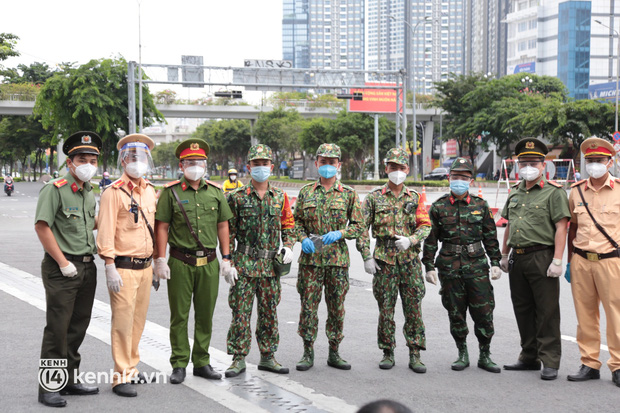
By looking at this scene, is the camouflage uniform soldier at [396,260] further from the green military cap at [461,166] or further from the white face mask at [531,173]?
the white face mask at [531,173]

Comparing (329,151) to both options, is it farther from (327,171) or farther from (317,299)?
(317,299)

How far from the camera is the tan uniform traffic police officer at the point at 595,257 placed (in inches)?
237

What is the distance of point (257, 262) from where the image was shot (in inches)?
245

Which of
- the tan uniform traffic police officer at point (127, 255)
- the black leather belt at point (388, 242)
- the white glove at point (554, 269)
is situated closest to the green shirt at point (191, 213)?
the tan uniform traffic police officer at point (127, 255)

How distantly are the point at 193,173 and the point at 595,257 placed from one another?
3.53 metres

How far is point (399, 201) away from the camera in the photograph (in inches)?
258

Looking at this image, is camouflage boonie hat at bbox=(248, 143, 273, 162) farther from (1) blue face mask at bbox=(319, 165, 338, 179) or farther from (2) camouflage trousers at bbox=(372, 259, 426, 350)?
(2) camouflage trousers at bbox=(372, 259, 426, 350)

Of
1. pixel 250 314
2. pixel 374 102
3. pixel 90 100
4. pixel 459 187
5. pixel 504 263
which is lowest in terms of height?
pixel 250 314

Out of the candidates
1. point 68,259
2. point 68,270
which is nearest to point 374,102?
point 68,259

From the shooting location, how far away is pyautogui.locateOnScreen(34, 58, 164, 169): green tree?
140 feet

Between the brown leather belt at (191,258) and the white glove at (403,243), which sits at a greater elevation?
the white glove at (403,243)

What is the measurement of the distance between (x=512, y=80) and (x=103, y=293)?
57.4 meters

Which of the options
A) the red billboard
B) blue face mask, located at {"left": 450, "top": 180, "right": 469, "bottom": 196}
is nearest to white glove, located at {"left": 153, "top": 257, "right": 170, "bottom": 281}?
blue face mask, located at {"left": 450, "top": 180, "right": 469, "bottom": 196}

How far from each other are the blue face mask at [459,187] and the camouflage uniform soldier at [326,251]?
2.99ft
